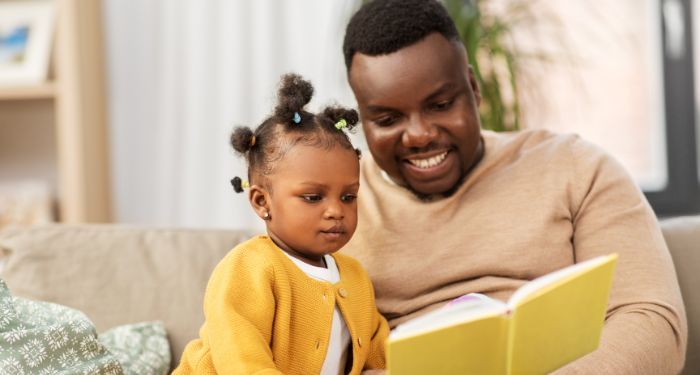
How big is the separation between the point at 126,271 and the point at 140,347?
0.76ft

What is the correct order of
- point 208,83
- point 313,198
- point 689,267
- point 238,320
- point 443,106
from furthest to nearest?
point 208,83 → point 689,267 → point 443,106 → point 313,198 → point 238,320

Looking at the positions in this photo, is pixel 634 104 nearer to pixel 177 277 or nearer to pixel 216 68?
pixel 216 68

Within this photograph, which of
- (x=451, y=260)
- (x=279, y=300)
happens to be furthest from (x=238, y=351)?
(x=451, y=260)

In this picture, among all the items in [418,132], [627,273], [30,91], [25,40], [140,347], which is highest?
[25,40]

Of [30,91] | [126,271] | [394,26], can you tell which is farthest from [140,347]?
[30,91]

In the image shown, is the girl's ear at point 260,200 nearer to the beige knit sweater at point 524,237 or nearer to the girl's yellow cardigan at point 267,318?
the girl's yellow cardigan at point 267,318

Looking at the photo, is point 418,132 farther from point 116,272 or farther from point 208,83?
point 208,83

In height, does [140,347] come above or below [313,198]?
below

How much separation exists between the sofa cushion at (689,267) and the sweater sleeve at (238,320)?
92 cm

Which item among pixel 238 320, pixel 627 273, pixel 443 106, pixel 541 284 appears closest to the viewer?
pixel 541 284

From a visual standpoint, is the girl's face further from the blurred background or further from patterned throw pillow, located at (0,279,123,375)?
the blurred background

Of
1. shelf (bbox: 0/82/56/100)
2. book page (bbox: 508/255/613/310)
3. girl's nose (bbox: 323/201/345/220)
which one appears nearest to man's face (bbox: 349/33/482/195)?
girl's nose (bbox: 323/201/345/220)

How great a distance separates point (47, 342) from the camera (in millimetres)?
1365

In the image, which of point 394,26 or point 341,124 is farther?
point 394,26
